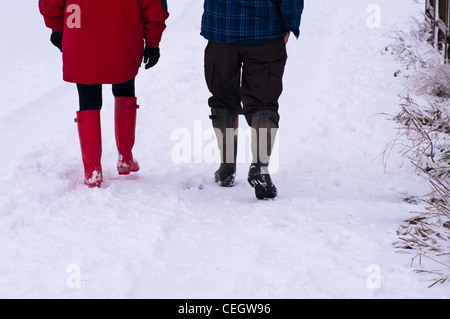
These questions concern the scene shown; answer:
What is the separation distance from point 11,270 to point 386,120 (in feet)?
12.3

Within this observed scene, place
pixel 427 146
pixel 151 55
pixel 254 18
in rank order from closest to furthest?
pixel 254 18
pixel 427 146
pixel 151 55

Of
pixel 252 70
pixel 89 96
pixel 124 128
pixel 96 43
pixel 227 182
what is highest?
pixel 96 43

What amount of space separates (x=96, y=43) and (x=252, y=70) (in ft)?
3.10

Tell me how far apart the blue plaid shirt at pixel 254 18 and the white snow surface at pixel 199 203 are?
0.98 meters

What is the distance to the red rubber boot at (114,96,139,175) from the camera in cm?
391

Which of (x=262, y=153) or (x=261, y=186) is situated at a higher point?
(x=262, y=153)

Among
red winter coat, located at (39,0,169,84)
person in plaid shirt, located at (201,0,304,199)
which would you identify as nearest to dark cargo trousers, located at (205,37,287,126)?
person in plaid shirt, located at (201,0,304,199)

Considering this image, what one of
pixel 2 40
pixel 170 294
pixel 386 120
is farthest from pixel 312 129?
pixel 2 40

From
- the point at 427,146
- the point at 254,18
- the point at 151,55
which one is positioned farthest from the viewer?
the point at 151,55

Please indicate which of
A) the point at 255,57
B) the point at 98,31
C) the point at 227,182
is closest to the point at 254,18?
the point at 255,57

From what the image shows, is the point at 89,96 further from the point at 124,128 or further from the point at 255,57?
the point at 255,57

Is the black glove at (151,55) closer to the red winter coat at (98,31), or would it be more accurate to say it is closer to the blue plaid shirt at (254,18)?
the red winter coat at (98,31)

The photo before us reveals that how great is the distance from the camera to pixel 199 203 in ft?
11.6
